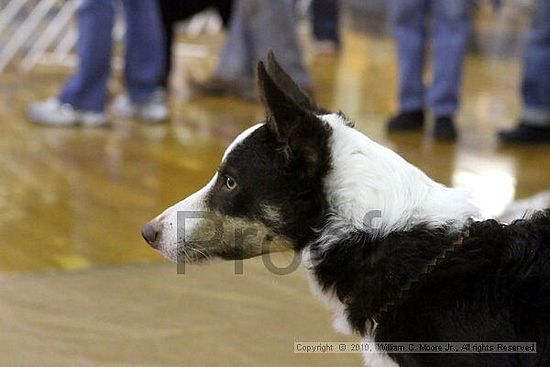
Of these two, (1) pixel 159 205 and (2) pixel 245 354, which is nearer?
(2) pixel 245 354

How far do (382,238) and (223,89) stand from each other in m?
4.04

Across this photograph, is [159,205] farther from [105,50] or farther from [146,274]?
[105,50]

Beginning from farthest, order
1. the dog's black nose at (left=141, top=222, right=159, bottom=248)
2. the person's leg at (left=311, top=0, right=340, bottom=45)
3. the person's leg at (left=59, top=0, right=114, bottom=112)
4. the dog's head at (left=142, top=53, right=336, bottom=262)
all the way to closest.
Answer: the person's leg at (left=311, top=0, right=340, bottom=45), the person's leg at (left=59, top=0, right=114, bottom=112), the dog's black nose at (left=141, top=222, right=159, bottom=248), the dog's head at (left=142, top=53, right=336, bottom=262)

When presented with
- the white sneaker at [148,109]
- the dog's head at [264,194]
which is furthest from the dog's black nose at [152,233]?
the white sneaker at [148,109]

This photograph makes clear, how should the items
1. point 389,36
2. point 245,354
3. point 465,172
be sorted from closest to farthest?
point 245,354, point 465,172, point 389,36

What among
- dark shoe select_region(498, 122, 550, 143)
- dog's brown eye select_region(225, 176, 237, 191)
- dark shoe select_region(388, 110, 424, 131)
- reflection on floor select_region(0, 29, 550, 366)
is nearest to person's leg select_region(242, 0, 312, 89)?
reflection on floor select_region(0, 29, 550, 366)

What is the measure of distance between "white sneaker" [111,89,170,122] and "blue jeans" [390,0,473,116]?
1387 mm

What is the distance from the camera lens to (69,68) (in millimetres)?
6078

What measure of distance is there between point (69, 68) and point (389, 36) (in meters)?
3.44

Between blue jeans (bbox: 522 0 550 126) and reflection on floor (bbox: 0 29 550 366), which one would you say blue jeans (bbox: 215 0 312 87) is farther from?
blue jeans (bbox: 522 0 550 126)

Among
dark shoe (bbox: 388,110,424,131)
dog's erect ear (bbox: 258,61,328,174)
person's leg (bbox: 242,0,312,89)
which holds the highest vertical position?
dog's erect ear (bbox: 258,61,328,174)

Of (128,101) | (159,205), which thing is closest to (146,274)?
(159,205)

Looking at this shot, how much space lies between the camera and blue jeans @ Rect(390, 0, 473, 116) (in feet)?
14.8

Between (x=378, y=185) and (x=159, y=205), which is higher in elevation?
(x=378, y=185)
